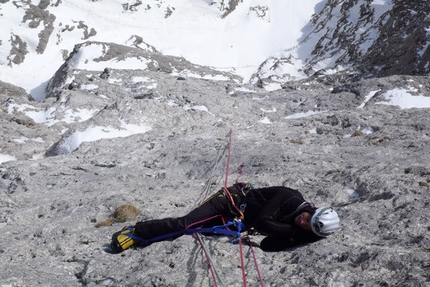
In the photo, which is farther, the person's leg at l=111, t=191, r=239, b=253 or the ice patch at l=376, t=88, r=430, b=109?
the ice patch at l=376, t=88, r=430, b=109

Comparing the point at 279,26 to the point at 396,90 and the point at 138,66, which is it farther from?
the point at 396,90

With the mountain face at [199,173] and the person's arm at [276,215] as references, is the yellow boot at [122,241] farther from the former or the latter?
the person's arm at [276,215]

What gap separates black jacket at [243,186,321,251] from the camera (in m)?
6.40

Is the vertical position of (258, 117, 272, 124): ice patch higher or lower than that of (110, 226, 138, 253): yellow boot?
higher

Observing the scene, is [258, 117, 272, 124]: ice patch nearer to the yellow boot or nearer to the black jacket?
the black jacket

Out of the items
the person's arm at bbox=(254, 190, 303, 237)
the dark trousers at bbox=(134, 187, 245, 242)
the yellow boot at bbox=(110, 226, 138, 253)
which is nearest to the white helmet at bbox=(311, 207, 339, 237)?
the person's arm at bbox=(254, 190, 303, 237)

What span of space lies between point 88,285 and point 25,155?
15730 mm

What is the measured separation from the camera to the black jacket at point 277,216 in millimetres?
6402

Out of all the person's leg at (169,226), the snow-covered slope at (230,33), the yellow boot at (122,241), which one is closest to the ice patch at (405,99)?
the person's leg at (169,226)

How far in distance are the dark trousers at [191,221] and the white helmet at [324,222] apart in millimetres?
1658

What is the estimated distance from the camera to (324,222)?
6.08m

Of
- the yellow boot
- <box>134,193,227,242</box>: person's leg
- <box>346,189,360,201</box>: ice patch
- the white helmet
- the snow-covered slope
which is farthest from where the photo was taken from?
the snow-covered slope

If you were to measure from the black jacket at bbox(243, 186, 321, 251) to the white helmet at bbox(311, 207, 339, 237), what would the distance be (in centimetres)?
21

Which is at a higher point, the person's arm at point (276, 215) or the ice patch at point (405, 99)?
the ice patch at point (405, 99)
